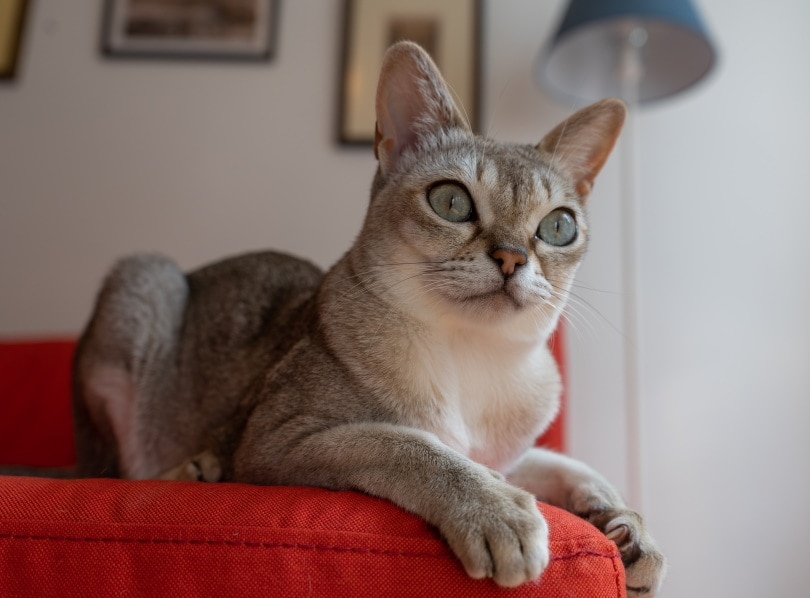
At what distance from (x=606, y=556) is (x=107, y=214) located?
2.54 meters

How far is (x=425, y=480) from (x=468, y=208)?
0.49 meters

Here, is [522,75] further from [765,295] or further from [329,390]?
[329,390]

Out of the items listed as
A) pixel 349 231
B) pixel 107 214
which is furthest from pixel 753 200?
pixel 107 214

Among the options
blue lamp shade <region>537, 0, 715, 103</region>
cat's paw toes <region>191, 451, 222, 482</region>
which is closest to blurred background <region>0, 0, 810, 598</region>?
blue lamp shade <region>537, 0, 715, 103</region>

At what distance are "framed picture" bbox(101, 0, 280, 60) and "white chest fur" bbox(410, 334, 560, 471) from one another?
6.73 ft

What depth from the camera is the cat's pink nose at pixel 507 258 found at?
3.50 ft

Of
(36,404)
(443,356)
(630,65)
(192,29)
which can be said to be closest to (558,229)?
(443,356)

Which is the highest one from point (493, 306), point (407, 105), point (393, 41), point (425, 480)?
point (393, 41)

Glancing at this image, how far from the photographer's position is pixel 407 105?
1.34 m

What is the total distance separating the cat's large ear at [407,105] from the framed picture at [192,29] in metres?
1.67

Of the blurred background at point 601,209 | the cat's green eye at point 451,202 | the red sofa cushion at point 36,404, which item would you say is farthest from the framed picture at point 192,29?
the cat's green eye at point 451,202

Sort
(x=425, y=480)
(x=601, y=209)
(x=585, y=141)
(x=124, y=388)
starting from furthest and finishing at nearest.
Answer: (x=601, y=209)
(x=124, y=388)
(x=585, y=141)
(x=425, y=480)

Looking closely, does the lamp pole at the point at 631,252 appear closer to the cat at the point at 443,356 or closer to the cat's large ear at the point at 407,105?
the cat at the point at 443,356

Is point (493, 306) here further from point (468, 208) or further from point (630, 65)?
point (630, 65)
